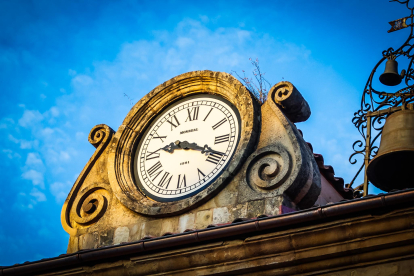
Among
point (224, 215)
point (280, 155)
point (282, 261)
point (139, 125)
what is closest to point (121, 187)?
point (139, 125)

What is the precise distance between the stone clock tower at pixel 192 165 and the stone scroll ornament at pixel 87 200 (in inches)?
0.5

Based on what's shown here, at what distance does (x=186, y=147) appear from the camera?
7.96 m

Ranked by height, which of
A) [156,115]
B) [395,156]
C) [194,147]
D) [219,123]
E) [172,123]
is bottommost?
[395,156]

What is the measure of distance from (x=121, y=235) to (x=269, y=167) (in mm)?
1952

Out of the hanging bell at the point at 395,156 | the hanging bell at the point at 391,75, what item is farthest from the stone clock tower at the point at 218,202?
the hanging bell at the point at 391,75

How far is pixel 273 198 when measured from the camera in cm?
679

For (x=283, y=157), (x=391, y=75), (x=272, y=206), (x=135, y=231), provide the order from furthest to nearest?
(x=391, y=75)
(x=135, y=231)
(x=283, y=157)
(x=272, y=206)

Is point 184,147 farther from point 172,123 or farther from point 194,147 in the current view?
point 172,123

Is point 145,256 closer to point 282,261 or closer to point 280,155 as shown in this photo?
point 282,261

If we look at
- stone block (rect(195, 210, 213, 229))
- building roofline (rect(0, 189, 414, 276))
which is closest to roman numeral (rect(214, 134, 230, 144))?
stone block (rect(195, 210, 213, 229))

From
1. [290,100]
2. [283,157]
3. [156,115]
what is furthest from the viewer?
[156,115]

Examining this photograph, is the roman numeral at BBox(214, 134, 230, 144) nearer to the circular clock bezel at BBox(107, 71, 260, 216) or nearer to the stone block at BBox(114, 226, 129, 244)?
the circular clock bezel at BBox(107, 71, 260, 216)

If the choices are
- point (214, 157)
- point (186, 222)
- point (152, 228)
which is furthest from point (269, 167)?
point (152, 228)

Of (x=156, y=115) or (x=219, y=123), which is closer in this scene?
(x=219, y=123)
